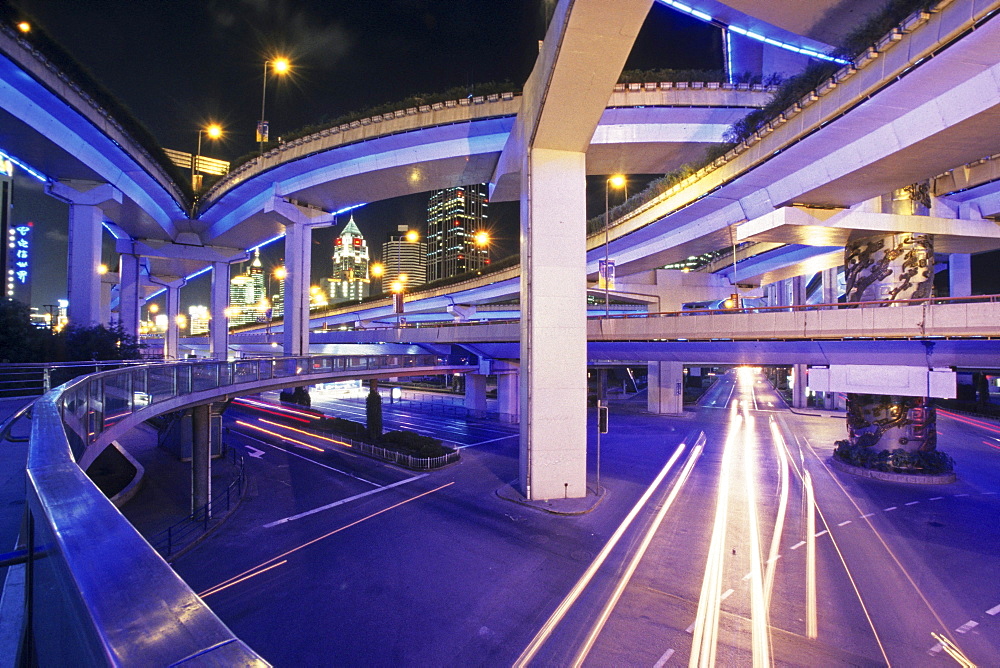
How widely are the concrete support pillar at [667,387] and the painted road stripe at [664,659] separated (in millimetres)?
31775

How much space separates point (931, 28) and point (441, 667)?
60.7 ft

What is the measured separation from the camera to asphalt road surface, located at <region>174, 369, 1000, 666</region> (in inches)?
332

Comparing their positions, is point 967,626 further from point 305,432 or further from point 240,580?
Answer: point 305,432

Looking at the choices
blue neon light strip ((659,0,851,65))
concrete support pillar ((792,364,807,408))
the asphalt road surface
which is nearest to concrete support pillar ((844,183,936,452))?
the asphalt road surface

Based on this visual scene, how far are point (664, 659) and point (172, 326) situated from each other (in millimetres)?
58348

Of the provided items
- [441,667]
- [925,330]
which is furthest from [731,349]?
[441,667]

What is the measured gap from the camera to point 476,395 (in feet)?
128

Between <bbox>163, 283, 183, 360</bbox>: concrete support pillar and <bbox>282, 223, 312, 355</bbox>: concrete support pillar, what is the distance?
736 inches

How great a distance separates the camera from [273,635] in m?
8.84

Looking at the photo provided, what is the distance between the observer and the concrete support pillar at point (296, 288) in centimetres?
3127

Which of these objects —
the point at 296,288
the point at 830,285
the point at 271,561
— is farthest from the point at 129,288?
the point at 830,285

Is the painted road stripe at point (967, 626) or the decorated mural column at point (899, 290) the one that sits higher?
the decorated mural column at point (899, 290)

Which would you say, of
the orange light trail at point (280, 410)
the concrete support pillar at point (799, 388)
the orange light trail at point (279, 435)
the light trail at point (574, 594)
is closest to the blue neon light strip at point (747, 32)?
the light trail at point (574, 594)

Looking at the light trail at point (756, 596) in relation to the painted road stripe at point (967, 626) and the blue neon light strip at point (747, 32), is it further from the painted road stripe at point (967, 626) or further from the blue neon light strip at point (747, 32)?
the blue neon light strip at point (747, 32)
